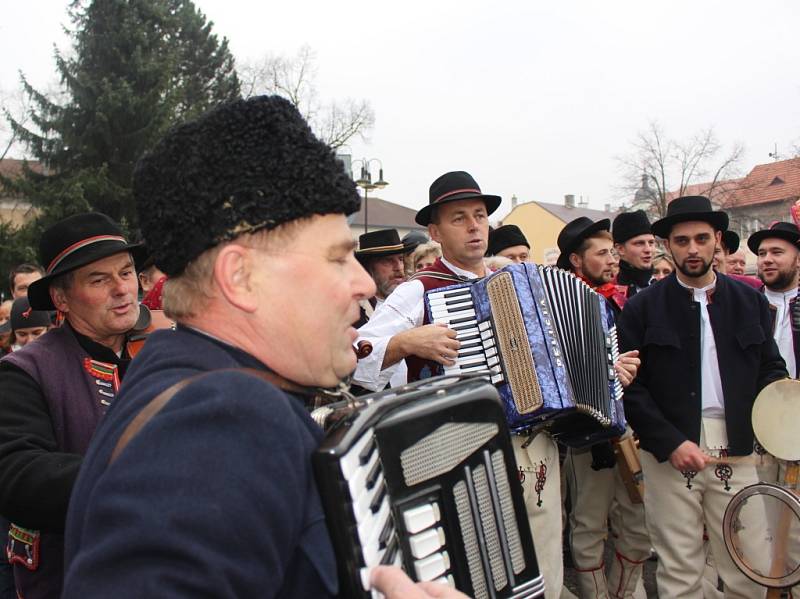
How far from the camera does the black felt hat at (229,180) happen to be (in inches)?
48.6

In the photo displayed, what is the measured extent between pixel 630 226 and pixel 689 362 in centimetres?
262

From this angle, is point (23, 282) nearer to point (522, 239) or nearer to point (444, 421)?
point (522, 239)

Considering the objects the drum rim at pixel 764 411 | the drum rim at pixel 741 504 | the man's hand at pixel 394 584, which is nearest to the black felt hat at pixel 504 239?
the drum rim at pixel 764 411

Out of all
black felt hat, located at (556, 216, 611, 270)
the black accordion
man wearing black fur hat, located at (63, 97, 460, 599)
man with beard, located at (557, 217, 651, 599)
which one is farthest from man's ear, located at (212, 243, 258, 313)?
black felt hat, located at (556, 216, 611, 270)

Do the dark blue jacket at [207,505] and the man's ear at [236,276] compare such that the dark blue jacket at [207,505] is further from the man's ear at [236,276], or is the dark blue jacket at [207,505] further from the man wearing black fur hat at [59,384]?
the man wearing black fur hat at [59,384]

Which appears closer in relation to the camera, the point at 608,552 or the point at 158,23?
the point at 608,552

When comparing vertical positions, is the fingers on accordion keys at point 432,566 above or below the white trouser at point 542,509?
above

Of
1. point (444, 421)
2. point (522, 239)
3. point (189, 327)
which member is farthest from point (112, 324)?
point (522, 239)

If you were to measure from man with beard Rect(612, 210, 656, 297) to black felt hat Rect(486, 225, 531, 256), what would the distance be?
0.91m

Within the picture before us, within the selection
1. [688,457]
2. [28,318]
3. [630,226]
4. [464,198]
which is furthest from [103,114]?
[688,457]

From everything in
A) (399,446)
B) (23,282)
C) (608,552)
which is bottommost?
(608,552)

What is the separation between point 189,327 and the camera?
132 cm

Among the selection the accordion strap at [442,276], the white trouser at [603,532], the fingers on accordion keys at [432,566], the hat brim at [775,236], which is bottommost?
the white trouser at [603,532]

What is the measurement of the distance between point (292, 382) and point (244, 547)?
1.25 feet
